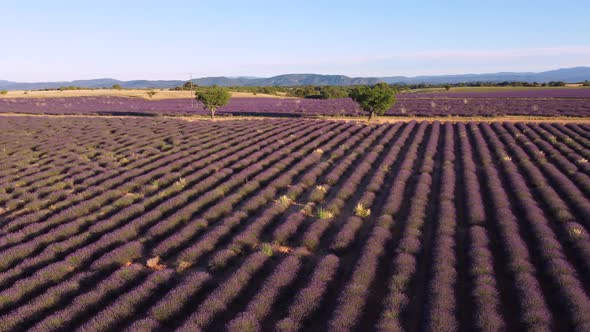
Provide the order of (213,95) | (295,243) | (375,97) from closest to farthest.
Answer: (295,243) → (375,97) → (213,95)

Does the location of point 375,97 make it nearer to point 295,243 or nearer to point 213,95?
point 213,95

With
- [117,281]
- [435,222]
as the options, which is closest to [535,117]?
[435,222]

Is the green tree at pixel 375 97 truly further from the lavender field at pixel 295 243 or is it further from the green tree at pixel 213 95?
the lavender field at pixel 295 243

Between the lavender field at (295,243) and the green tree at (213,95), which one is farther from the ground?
the green tree at (213,95)

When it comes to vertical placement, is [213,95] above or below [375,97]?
above

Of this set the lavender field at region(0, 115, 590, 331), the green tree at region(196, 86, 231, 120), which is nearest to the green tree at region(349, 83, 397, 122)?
the green tree at region(196, 86, 231, 120)

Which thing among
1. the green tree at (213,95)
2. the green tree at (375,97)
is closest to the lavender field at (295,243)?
the green tree at (375,97)

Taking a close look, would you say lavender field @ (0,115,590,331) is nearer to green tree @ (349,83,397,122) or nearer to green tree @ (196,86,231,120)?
green tree @ (349,83,397,122)

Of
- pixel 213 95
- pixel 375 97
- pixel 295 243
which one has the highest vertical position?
pixel 213 95

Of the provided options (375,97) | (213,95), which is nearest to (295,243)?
(375,97)
